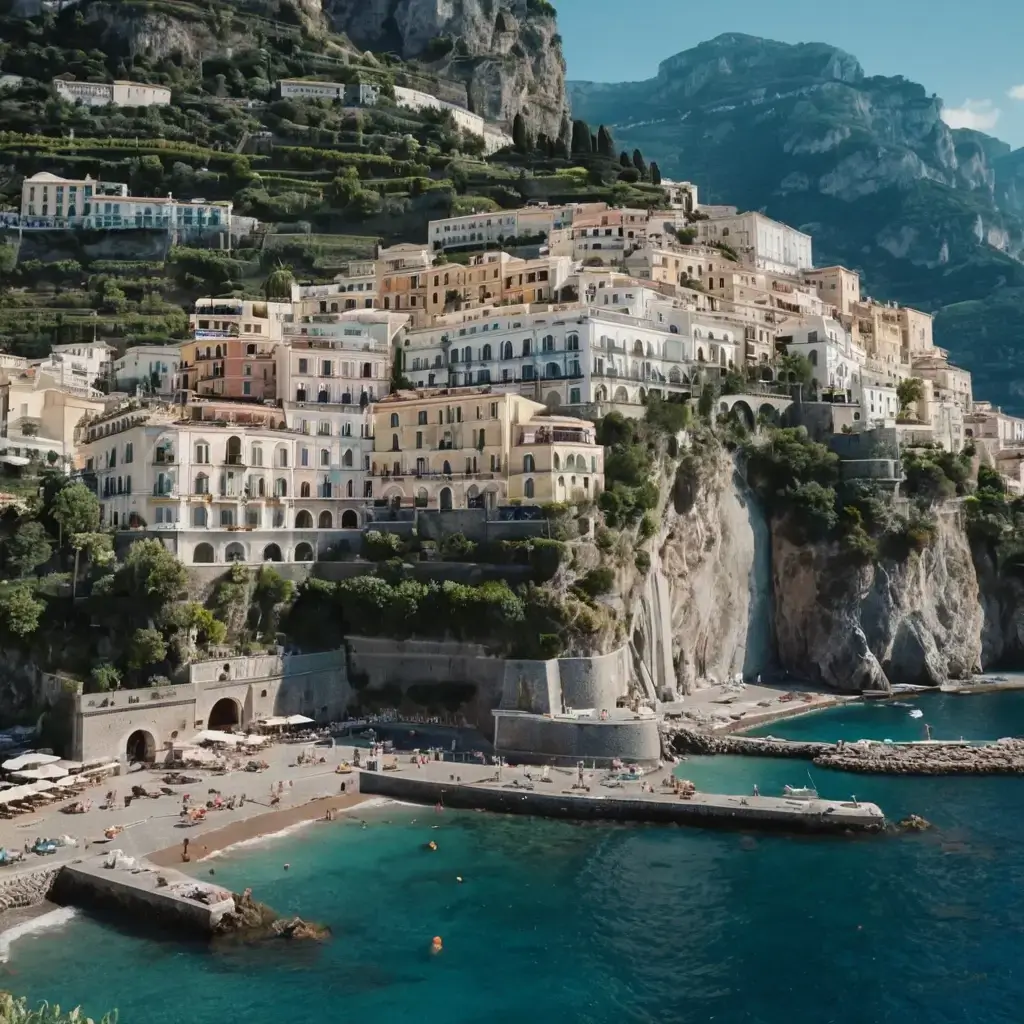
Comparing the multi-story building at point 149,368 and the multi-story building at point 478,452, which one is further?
the multi-story building at point 149,368

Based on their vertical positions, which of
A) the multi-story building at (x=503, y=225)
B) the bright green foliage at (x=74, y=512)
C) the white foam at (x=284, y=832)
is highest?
the multi-story building at (x=503, y=225)

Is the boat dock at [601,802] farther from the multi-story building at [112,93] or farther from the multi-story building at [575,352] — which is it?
the multi-story building at [112,93]

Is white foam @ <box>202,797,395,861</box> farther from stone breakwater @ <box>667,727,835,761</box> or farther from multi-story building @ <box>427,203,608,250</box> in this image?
multi-story building @ <box>427,203,608,250</box>

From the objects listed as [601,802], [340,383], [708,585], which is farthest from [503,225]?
[601,802]

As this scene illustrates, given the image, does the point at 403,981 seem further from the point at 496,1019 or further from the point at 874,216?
the point at 874,216

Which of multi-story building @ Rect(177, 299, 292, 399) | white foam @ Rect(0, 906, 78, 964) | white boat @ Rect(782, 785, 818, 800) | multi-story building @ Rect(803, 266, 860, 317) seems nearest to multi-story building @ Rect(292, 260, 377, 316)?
multi-story building @ Rect(177, 299, 292, 399)

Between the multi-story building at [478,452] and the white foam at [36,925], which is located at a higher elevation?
the multi-story building at [478,452]

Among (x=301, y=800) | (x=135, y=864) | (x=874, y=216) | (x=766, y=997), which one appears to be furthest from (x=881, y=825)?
(x=874, y=216)

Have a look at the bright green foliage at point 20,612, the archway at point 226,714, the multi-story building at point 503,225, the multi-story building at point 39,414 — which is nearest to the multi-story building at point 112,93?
the multi-story building at point 503,225
